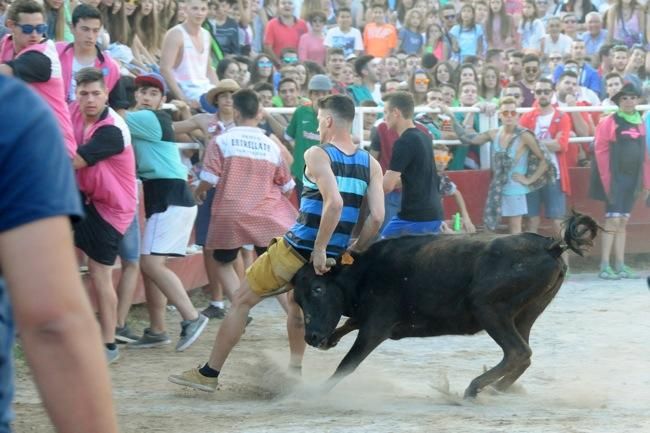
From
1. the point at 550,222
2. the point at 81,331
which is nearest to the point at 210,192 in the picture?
the point at 550,222

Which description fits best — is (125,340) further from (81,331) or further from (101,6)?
(81,331)

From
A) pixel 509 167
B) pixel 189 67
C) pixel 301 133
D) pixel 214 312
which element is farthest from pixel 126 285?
pixel 509 167

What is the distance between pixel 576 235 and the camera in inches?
268

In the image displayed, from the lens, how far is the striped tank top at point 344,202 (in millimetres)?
6984

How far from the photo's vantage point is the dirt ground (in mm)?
6219

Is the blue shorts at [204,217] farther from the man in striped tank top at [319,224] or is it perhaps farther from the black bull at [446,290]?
the black bull at [446,290]

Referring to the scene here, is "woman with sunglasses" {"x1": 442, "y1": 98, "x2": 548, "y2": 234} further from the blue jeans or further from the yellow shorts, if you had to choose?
the blue jeans

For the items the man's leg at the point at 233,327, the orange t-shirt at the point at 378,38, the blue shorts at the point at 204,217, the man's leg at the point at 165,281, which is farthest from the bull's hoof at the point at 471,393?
the orange t-shirt at the point at 378,38

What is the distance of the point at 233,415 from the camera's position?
6586 millimetres

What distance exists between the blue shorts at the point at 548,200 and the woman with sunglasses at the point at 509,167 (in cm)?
12

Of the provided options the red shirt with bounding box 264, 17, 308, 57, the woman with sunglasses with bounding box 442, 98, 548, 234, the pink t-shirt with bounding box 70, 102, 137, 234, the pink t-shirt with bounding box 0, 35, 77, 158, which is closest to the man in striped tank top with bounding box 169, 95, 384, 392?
the pink t-shirt with bounding box 70, 102, 137, 234

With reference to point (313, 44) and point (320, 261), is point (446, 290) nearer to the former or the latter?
point (320, 261)

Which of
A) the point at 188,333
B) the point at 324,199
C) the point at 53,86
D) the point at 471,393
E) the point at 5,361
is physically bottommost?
the point at 188,333

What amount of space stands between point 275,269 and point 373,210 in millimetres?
636
